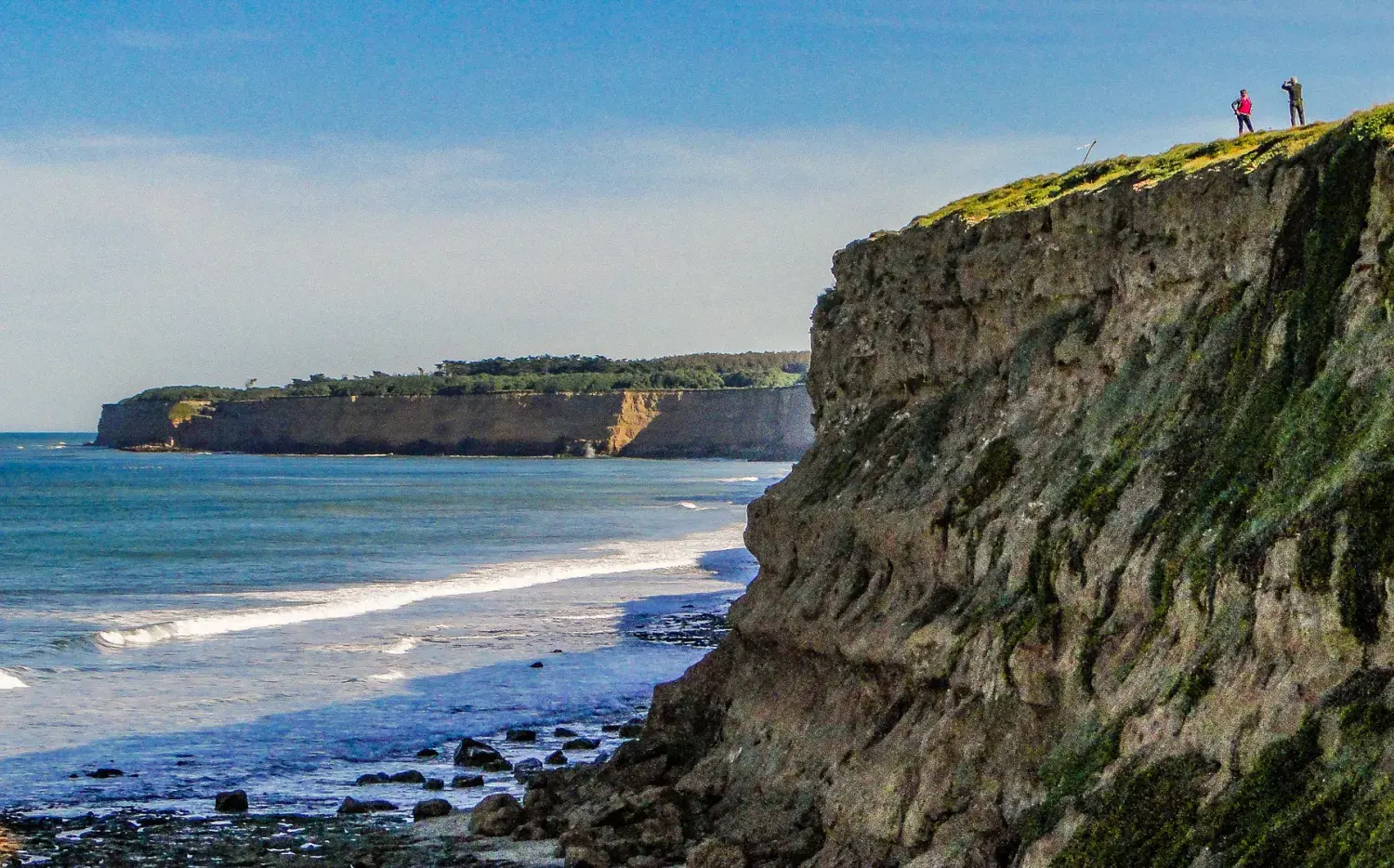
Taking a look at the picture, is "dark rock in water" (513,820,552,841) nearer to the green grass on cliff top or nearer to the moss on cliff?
the moss on cliff

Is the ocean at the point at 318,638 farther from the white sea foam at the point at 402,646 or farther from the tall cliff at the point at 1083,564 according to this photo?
the tall cliff at the point at 1083,564

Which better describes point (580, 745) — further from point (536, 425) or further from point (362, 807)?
point (536, 425)

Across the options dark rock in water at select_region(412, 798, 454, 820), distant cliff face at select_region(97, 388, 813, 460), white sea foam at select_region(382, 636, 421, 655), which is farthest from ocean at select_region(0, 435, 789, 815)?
distant cliff face at select_region(97, 388, 813, 460)

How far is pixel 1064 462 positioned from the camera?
1365cm

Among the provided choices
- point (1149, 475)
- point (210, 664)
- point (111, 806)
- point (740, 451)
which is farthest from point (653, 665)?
point (740, 451)

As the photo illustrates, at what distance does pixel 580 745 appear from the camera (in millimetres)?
20453

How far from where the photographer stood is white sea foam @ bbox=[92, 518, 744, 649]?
33.2 meters

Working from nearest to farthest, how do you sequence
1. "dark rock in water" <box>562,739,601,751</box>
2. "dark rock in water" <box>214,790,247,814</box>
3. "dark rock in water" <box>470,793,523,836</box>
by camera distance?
1. "dark rock in water" <box>470,793,523,836</box>
2. "dark rock in water" <box>214,790,247,814</box>
3. "dark rock in water" <box>562,739,601,751</box>

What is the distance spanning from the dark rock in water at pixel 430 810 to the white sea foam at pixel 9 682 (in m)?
12.4

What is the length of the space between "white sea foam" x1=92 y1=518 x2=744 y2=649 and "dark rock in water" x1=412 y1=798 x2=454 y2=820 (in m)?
12.9

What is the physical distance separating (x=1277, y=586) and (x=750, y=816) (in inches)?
228

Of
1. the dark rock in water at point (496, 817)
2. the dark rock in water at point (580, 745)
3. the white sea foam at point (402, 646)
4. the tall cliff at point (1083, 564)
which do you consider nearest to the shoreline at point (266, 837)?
the dark rock in water at point (496, 817)

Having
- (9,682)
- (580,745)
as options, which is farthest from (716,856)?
(9,682)

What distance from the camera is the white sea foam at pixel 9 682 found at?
26.5 m
